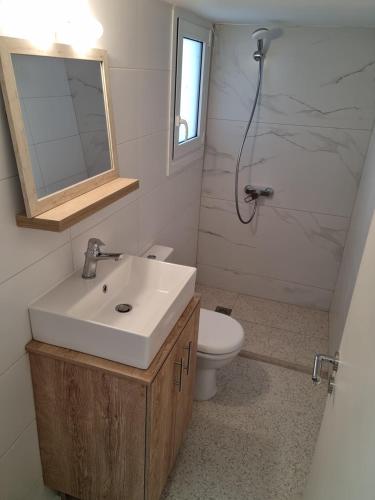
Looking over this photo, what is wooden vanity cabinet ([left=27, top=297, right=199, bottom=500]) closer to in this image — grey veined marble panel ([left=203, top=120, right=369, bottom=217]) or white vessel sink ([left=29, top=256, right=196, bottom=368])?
white vessel sink ([left=29, top=256, right=196, bottom=368])

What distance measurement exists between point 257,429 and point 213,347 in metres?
0.51

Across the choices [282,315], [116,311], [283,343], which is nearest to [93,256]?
[116,311]

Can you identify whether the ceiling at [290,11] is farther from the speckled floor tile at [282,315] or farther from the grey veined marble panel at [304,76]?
the speckled floor tile at [282,315]

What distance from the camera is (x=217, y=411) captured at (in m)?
2.17

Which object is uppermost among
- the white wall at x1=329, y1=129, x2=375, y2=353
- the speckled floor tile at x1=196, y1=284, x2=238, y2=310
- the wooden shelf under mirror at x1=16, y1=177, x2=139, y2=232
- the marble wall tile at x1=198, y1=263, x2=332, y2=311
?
the wooden shelf under mirror at x1=16, y1=177, x2=139, y2=232

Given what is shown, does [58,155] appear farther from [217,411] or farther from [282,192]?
[282,192]

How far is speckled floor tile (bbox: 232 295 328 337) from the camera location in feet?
9.67

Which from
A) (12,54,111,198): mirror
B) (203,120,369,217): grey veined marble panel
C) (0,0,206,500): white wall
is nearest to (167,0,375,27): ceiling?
(0,0,206,500): white wall

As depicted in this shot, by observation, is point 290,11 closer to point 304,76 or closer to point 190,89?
point 304,76

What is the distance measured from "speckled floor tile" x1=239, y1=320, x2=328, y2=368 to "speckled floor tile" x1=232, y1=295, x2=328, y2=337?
0.06 metres

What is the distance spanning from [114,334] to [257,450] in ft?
3.91

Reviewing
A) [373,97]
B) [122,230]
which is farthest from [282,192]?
[122,230]

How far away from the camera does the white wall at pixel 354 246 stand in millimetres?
2166

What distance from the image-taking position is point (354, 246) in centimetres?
239
